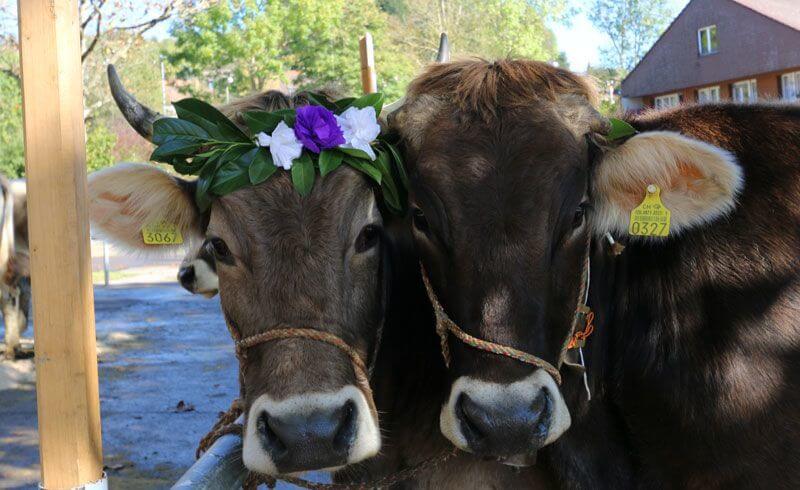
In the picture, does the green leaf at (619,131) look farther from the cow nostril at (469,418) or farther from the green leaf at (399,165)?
the cow nostril at (469,418)

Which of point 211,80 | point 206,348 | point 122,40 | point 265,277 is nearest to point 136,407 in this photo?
point 206,348

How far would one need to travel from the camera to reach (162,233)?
335cm

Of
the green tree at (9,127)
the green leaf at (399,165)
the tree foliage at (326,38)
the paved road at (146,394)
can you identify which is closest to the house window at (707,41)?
the tree foliage at (326,38)

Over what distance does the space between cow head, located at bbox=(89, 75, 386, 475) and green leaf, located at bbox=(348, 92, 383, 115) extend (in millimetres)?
232

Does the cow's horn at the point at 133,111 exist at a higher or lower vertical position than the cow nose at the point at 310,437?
higher

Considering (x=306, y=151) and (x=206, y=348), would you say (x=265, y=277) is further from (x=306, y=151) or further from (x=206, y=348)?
(x=206, y=348)

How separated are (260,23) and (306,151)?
3139 centimetres

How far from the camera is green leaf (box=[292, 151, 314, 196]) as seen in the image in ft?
9.23

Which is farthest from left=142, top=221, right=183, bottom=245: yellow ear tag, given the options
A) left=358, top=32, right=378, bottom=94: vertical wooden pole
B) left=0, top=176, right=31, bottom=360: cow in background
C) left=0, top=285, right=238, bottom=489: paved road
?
left=0, top=176, right=31, bottom=360: cow in background

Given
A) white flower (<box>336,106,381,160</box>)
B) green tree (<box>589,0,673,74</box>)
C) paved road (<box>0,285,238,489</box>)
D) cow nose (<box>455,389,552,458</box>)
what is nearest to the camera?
cow nose (<box>455,389,552,458</box>)

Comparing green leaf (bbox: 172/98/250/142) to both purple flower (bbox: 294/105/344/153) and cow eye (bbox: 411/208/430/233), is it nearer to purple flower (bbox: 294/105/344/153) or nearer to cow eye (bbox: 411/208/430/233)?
purple flower (bbox: 294/105/344/153)

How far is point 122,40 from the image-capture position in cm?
1822

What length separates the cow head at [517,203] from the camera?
269 cm

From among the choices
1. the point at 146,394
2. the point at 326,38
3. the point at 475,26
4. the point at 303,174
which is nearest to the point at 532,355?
the point at 303,174
